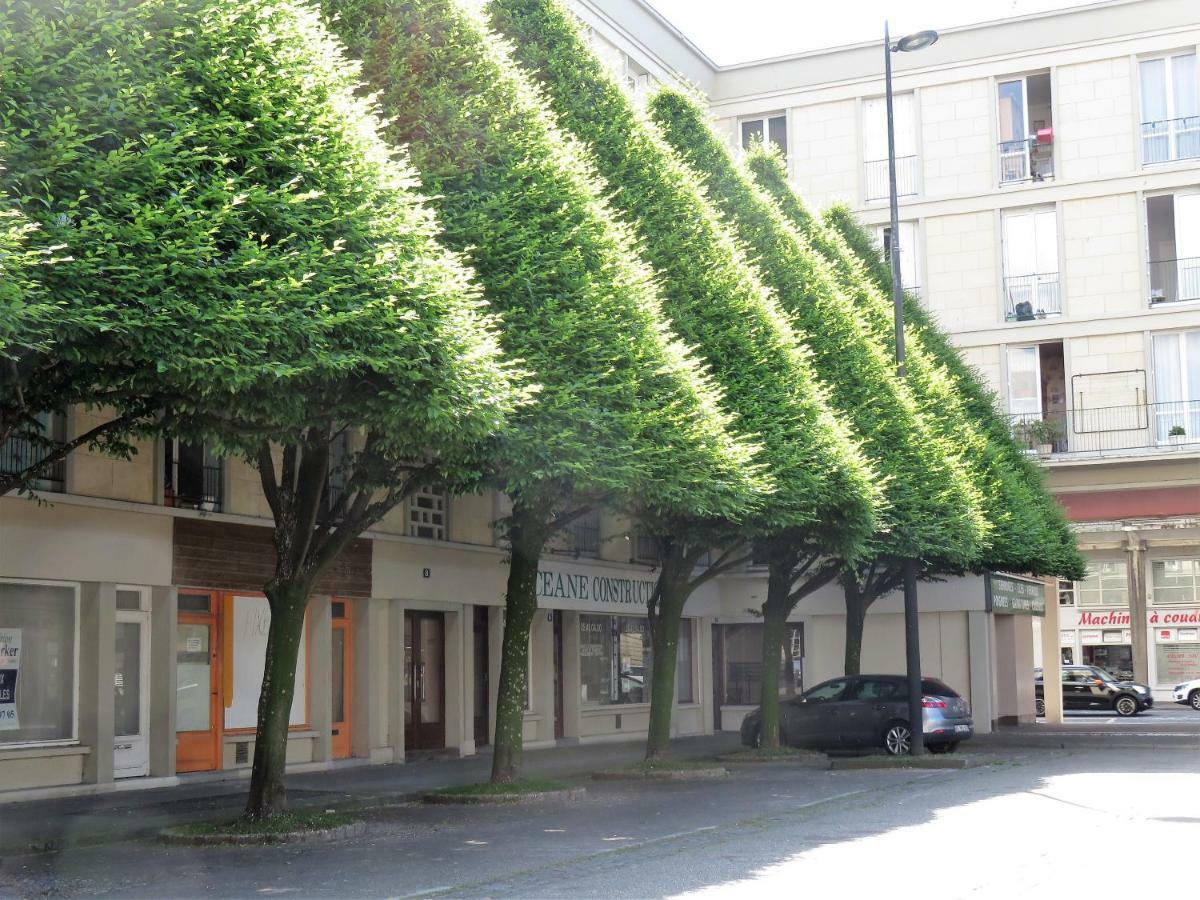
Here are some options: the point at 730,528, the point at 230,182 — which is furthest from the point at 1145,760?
the point at 230,182

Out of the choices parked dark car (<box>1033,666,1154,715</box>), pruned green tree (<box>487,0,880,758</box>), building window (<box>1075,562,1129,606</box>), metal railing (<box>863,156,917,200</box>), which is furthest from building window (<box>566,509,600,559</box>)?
building window (<box>1075,562,1129,606</box>)

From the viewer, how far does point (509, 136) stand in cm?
1719

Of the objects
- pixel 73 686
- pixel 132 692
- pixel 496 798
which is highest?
pixel 73 686

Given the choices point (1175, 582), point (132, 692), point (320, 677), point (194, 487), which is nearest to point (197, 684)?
point (132, 692)

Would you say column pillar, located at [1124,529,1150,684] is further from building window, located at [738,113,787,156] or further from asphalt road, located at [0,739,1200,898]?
asphalt road, located at [0,739,1200,898]

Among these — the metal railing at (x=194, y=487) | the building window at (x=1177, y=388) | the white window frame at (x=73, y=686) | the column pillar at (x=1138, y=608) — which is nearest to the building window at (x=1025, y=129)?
the building window at (x=1177, y=388)

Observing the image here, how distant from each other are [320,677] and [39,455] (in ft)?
22.6

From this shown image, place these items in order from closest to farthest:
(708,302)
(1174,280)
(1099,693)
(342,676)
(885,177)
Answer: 1. (708,302)
2. (342,676)
3. (1174,280)
4. (885,177)
5. (1099,693)

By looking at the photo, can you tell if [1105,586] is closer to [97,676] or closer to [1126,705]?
[1126,705]

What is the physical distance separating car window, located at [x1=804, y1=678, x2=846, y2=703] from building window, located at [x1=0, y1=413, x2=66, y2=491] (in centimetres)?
1489

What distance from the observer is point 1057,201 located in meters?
40.1

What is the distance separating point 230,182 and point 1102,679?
4089 cm

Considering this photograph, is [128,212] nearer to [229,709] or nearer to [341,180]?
[341,180]

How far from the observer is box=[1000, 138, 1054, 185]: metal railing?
40.8m
